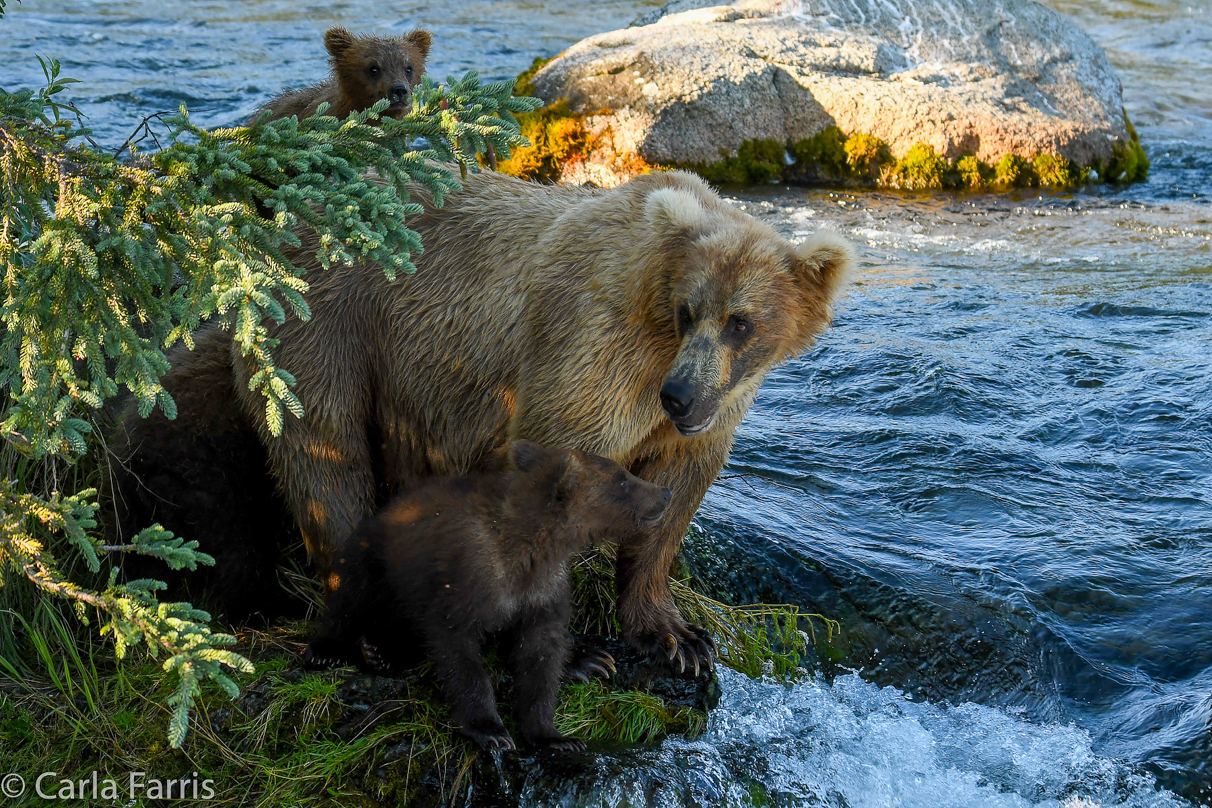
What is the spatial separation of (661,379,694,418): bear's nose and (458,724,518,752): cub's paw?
150cm

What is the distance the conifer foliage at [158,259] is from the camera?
3.33 metres

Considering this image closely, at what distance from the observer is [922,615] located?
239 inches

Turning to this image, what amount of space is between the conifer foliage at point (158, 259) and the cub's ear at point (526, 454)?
3.61ft

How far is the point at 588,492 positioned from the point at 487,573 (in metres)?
0.55

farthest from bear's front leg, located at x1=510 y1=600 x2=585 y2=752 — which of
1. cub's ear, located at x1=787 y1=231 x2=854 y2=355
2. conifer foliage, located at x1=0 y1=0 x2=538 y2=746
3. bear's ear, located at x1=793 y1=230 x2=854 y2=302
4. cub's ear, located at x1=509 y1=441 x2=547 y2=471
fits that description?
bear's ear, located at x1=793 y1=230 x2=854 y2=302

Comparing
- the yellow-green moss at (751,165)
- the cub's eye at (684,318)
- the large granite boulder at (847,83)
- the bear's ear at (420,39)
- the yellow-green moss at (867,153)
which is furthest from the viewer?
the yellow-green moss at (867,153)

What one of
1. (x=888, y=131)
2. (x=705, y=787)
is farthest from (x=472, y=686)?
(x=888, y=131)

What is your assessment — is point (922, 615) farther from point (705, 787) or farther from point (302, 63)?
point (302, 63)

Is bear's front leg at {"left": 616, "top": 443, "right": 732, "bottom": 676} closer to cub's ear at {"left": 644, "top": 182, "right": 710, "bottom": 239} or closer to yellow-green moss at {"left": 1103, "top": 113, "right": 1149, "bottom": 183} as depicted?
cub's ear at {"left": 644, "top": 182, "right": 710, "bottom": 239}

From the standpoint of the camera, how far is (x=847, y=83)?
14266mm

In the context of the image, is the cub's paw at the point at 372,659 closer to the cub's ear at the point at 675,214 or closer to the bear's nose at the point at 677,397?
the bear's nose at the point at 677,397

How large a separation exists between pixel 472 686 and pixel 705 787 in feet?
3.50

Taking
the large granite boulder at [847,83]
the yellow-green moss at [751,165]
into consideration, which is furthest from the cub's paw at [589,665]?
the yellow-green moss at [751,165]

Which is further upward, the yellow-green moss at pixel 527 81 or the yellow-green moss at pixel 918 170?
the yellow-green moss at pixel 527 81
